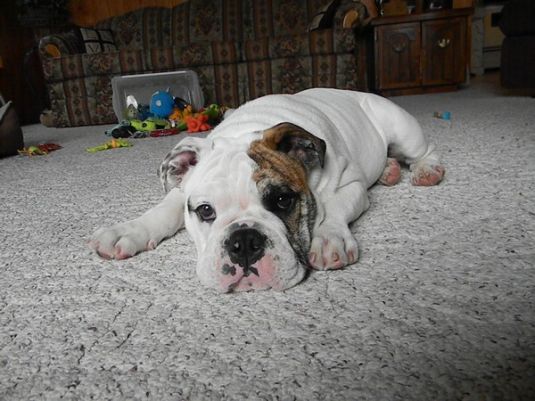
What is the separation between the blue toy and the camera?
3676mm

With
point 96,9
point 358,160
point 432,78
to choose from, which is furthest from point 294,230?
point 96,9


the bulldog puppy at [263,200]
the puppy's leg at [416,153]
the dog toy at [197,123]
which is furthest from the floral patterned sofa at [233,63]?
the bulldog puppy at [263,200]

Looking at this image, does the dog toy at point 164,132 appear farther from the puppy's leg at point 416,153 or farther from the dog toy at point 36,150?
the puppy's leg at point 416,153

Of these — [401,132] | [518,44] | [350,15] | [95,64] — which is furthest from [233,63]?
[401,132]

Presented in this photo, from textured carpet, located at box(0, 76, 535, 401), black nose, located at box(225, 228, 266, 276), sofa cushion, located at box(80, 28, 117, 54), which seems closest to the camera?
textured carpet, located at box(0, 76, 535, 401)

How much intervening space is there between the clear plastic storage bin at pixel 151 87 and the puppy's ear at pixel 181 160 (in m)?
2.98

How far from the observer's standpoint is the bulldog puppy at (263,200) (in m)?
0.94

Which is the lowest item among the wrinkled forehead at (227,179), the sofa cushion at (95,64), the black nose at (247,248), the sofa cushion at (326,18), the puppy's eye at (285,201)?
the black nose at (247,248)

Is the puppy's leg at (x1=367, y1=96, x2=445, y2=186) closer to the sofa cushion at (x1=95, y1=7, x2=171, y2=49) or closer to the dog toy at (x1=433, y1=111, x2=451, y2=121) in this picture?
the dog toy at (x1=433, y1=111, x2=451, y2=121)

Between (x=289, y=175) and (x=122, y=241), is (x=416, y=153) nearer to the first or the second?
(x=289, y=175)

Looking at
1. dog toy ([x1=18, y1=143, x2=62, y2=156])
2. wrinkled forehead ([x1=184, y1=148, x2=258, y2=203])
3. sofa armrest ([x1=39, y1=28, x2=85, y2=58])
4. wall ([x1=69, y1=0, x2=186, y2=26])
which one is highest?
wall ([x1=69, y1=0, x2=186, y2=26])

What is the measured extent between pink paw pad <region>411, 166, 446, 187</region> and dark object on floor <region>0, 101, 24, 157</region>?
8.09 feet

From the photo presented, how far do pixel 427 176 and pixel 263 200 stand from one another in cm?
79

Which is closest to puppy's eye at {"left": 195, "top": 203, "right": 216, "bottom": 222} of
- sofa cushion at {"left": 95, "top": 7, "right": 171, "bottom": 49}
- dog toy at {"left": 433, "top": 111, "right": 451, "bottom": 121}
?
dog toy at {"left": 433, "top": 111, "right": 451, "bottom": 121}
